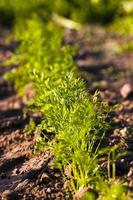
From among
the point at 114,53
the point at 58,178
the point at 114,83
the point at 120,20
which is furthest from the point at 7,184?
the point at 120,20

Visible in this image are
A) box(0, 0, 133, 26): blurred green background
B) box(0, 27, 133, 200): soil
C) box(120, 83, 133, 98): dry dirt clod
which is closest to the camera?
box(0, 27, 133, 200): soil

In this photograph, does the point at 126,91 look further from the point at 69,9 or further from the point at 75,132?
the point at 69,9

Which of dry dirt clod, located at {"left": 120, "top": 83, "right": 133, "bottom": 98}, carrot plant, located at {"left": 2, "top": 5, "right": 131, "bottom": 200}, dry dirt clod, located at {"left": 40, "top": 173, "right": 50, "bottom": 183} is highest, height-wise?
dry dirt clod, located at {"left": 120, "top": 83, "right": 133, "bottom": 98}

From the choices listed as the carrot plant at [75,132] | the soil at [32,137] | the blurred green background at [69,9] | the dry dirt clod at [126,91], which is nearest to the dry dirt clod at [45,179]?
the soil at [32,137]

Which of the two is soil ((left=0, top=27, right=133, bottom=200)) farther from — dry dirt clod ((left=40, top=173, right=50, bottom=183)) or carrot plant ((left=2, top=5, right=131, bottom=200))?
carrot plant ((left=2, top=5, right=131, bottom=200))

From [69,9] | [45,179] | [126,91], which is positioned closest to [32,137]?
[45,179]

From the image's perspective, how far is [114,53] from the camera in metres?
7.73

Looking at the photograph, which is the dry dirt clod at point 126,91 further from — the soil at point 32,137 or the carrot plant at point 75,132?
the carrot plant at point 75,132

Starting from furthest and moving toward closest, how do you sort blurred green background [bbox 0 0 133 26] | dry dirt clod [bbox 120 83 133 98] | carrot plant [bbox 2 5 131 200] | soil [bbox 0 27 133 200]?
blurred green background [bbox 0 0 133 26] → dry dirt clod [bbox 120 83 133 98] → soil [bbox 0 27 133 200] → carrot plant [bbox 2 5 131 200]

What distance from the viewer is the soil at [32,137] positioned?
3523 millimetres

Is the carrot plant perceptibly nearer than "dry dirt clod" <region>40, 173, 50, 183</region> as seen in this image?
Yes

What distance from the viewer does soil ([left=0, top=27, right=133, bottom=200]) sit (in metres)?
3.52

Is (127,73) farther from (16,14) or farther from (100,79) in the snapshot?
(16,14)

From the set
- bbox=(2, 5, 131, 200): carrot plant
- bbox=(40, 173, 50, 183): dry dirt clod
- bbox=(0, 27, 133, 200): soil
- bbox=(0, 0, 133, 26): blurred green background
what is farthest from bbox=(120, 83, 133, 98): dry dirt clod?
bbox=(0, 0, 133, 26): blurred green background
